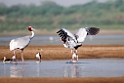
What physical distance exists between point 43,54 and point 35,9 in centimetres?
7372

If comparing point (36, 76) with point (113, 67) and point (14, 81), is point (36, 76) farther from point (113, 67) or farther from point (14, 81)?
point (113, 67)

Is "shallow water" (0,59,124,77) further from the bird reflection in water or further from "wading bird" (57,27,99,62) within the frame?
"wading bird" (57,27,99,62)

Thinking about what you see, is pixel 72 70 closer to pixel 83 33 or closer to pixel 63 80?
pixel 63 80

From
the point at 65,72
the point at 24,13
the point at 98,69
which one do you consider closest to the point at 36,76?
the point at 65,72

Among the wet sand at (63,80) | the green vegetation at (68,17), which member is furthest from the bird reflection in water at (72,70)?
the green vegetation at (68,17)

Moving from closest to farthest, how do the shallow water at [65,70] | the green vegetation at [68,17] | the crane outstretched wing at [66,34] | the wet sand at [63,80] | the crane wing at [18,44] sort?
the wet sand at [63,80] → the shallow water at [65,70] → the crane outstretched wing at [66,34] → the crane wing at [18,44] → the green vegetation at [68,17]

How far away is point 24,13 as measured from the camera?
98.6 m

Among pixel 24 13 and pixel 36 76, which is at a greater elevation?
pixel 24 13

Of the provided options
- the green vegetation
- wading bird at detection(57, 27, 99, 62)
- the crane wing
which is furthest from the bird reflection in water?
the green vegetation

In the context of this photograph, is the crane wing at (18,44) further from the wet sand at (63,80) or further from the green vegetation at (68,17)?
the green vegetation at (68,17)

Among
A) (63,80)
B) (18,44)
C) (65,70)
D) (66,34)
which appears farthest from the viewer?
(18,44)

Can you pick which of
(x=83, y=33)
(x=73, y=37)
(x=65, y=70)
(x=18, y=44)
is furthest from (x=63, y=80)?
(x=18, y=44)

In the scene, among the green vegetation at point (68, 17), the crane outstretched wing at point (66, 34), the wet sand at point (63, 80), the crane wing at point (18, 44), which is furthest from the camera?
the green vegetation at point (68, 17)

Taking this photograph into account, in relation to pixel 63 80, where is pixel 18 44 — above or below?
above
